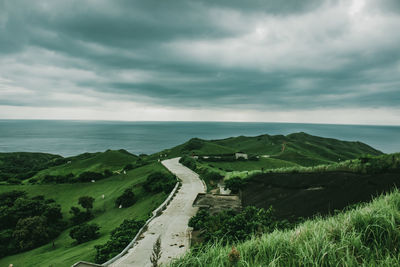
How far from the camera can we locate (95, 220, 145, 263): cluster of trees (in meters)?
11.2

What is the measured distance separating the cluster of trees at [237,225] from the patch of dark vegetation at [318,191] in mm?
2321

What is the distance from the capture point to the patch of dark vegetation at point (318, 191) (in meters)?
11.6

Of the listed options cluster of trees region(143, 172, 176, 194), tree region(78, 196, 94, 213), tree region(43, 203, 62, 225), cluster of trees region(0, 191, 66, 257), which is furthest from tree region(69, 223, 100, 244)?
tree region(43, 203, 62, 225)

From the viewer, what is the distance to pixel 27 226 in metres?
23.4

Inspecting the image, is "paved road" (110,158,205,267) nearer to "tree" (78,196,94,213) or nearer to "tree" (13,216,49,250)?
"tree" (78,196,94,213)

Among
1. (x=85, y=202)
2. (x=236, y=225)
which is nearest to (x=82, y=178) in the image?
(x=85, y=202)

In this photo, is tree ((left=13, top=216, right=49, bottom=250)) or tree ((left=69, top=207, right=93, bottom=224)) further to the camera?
tree ((left=69, top=207, right=93, bottom=224))

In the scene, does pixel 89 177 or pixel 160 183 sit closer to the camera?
pixel 160 183

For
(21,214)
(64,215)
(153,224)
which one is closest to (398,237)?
(153,224)

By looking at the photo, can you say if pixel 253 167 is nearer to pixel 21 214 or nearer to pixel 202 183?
pixel 202 183

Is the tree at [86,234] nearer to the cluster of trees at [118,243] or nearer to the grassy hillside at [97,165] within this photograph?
the cluster of trees at [118,243]

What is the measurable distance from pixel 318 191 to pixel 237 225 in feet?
23.8

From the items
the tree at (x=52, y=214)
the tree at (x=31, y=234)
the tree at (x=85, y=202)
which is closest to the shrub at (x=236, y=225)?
the tree at (x=85, y=202)

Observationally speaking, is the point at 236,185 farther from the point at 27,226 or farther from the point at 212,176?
the point at 27,226
